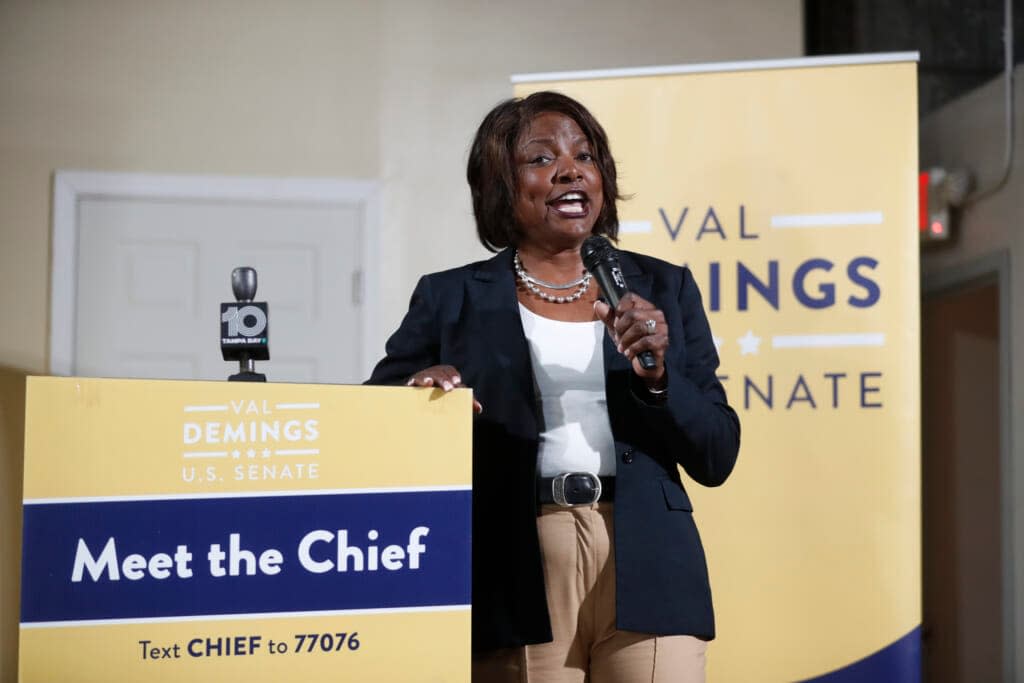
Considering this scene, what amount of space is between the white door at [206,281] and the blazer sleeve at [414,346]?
101 inches

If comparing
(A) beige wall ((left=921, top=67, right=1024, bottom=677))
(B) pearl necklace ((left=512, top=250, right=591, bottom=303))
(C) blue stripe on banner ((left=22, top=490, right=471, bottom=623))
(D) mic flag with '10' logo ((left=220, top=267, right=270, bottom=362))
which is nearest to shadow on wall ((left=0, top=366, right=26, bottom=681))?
(C) blue stripe on banner ((left=22, top=490, right=471, bottom=623))

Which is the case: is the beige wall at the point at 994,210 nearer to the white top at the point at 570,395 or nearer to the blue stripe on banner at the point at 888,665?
the blue stripe on banner at the point at 888,665

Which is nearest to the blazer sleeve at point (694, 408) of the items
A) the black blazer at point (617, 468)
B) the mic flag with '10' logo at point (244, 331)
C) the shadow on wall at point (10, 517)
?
the black blazer at point (617, 468)

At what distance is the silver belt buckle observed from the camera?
65.8 inches

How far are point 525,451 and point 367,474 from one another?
273 mm

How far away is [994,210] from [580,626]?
340cm

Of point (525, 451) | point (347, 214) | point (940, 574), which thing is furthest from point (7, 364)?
point (940, 574)

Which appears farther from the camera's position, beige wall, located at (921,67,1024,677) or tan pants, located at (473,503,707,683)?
beige wall, located at (921,67,1024,677)

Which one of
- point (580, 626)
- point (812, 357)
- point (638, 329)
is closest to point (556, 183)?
point (638, 329)

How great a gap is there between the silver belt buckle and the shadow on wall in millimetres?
667

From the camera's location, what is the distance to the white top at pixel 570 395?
169 centimetres

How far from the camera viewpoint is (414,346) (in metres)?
1.82

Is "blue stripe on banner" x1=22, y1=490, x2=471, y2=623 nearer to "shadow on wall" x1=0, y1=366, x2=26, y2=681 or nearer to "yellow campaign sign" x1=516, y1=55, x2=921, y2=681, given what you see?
"shadow on wall" x1=0, y1=366, x2=26, y2=681

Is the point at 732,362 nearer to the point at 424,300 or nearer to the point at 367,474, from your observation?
the point at 424,300
